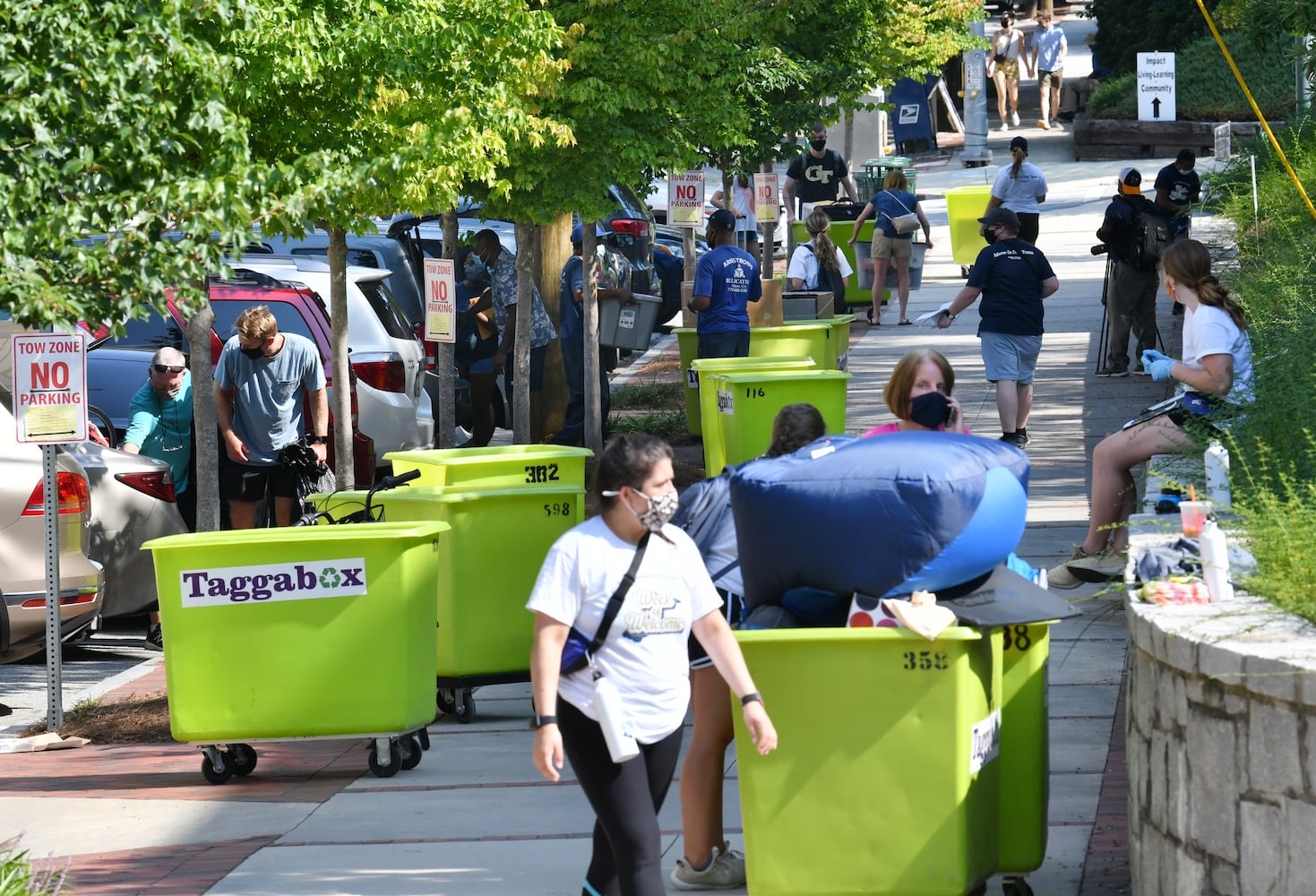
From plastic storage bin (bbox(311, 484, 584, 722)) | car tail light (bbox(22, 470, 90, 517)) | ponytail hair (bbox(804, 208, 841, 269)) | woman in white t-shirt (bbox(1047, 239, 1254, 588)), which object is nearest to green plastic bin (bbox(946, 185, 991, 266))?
ponytail hair (bbox(804, 208, 841, 269))

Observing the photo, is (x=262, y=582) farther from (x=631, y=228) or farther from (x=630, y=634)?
(x=631, y=228)

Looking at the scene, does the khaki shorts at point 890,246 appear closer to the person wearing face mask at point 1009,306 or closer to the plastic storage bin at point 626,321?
the plastic storage bin at point 626,321

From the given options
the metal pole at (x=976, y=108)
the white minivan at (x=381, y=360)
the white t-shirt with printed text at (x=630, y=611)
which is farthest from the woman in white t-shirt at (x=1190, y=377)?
the metal pole at (x=976, y=108)

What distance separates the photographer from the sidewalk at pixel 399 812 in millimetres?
6203

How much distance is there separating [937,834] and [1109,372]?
12.3m

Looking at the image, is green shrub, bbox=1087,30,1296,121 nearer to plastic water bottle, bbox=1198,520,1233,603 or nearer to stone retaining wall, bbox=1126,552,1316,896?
plastic water bottle, bbox=1198,520,1233,603

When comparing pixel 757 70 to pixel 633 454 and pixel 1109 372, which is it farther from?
pixel 633 454

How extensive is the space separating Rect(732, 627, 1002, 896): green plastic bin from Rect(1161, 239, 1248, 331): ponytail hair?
388 cm

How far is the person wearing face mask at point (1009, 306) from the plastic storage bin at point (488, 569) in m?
5.63

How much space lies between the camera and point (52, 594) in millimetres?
8883

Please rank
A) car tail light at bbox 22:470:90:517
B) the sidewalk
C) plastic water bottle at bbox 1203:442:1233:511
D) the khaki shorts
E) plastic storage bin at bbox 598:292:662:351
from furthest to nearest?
the khaki shorts
plastic storage bin at bbox 598:292:662:351
car tail light at bbox 22:470:90:517
plastic water bottle at bbox 1203:442:1233:511
the sidewalk

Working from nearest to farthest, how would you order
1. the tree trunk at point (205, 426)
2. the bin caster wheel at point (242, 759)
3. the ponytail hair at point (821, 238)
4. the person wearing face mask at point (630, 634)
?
the person wearing face mask at point (630, 634)
the bin caster wheel at point (242, 759)
the tree trunk at point (205, 426)
the ponytail hair at point (821, 238)

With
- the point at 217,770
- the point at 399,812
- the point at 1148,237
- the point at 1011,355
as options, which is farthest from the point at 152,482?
the point at 1148,237

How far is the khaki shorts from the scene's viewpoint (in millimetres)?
21406
